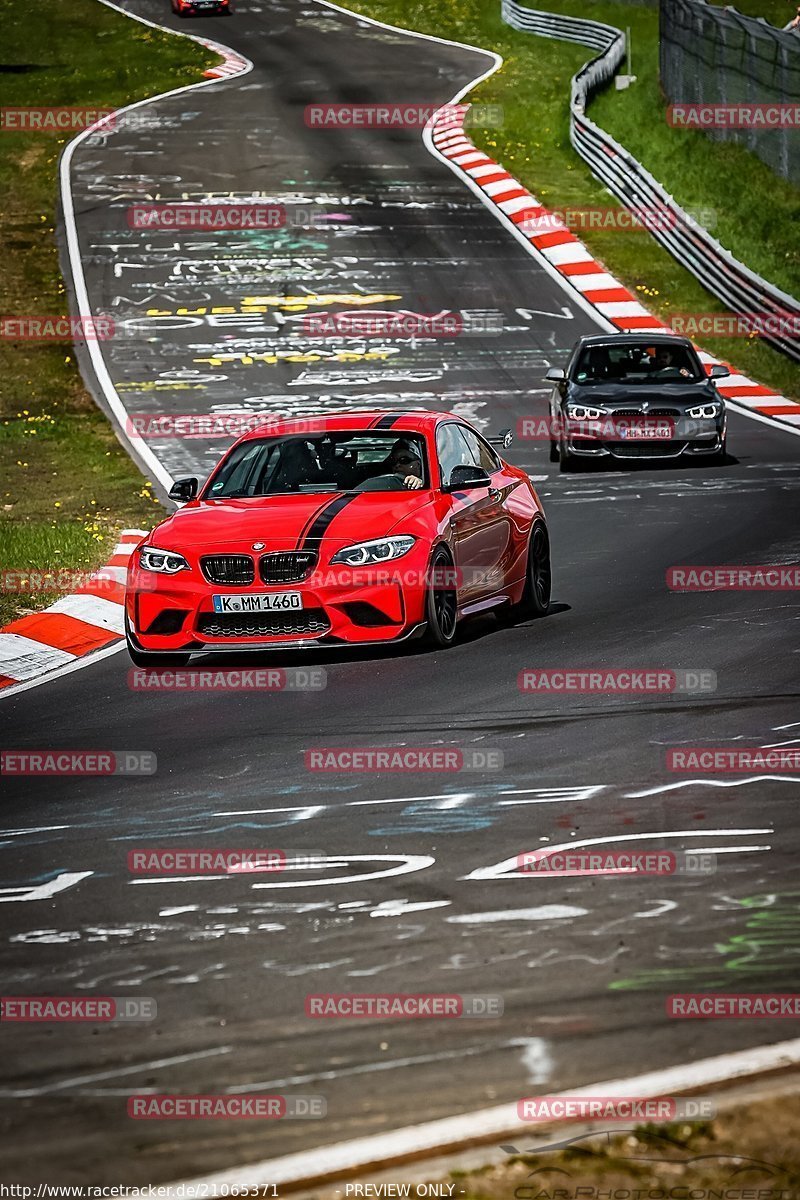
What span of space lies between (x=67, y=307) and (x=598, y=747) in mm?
21678

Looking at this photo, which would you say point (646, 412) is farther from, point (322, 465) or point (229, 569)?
point (229, 569)

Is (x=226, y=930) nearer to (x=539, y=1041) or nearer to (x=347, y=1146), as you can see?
Result: (x=539, y=1041)

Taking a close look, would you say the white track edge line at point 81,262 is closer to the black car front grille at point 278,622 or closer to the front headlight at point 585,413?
the front headlight at point 585,413

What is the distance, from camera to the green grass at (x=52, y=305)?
16953 millimetres

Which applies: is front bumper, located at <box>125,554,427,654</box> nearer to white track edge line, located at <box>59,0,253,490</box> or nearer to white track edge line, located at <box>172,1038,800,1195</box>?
white track edge line, located at <box>172,1038,800,1195</box>

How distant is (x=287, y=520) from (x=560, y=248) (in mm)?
22848

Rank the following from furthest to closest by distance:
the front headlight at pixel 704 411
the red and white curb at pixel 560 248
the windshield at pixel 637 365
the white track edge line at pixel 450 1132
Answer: the red and white curb at pixel 560 248, the windshield at pixel 637 365, the front headlight at pixel 704 411, the white track edge line at pixel 450 1132

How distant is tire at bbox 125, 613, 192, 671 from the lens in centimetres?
1132

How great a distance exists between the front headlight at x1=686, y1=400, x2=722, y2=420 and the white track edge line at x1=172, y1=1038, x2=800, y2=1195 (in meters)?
15.6

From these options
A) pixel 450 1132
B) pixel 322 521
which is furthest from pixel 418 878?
pixel 322 521

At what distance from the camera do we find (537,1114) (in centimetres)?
459

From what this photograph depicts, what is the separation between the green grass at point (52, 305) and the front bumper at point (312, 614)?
265 centimetres

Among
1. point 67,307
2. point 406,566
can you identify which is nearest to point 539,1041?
point 406,566

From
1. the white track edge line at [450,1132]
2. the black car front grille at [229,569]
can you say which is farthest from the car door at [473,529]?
the white track edge line at [450,1132]
